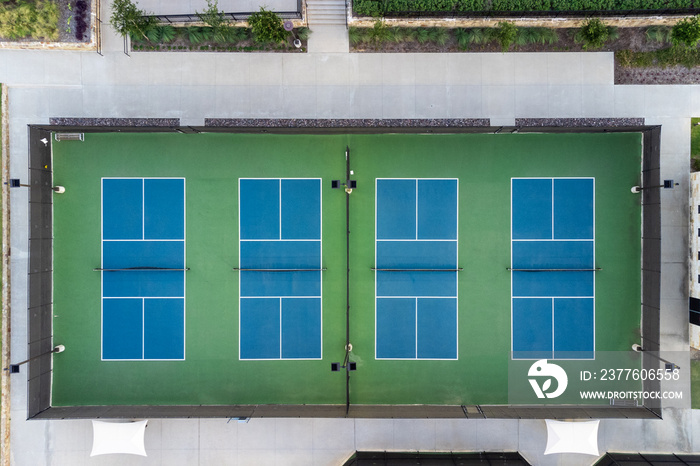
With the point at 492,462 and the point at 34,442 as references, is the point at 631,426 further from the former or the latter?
the point at 34,442

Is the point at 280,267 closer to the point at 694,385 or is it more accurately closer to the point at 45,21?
the point at 45,21

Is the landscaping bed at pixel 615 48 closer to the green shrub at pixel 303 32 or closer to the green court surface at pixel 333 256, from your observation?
the green shrub at pixel 303 32

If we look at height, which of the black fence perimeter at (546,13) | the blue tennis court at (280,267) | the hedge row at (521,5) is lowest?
the blue tennis court at (280,267)

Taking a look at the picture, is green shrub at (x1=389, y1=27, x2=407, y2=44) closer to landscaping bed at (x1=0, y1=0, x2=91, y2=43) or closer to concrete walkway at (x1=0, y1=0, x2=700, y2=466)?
concrete walkway at (x1=0, y1=0, x2=700, y2=466)

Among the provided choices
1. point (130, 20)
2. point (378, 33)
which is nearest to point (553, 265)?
point (378, 33)

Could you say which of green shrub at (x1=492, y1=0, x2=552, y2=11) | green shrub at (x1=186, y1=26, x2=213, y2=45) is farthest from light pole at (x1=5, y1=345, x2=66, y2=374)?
green shrub at (x1=492, y1=0, x2=552, y2=11)

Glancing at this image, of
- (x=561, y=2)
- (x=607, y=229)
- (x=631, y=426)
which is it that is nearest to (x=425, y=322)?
(x=607, y=229)

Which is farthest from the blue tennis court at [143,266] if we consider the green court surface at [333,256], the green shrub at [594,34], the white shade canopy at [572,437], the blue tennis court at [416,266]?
the green shrub at [594,34]
